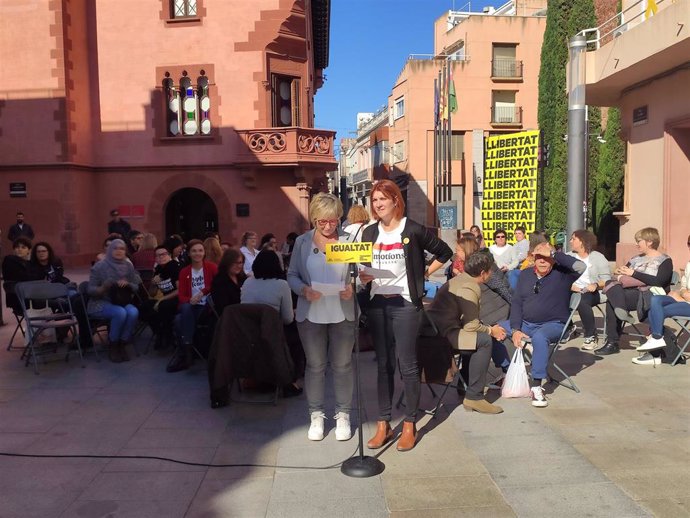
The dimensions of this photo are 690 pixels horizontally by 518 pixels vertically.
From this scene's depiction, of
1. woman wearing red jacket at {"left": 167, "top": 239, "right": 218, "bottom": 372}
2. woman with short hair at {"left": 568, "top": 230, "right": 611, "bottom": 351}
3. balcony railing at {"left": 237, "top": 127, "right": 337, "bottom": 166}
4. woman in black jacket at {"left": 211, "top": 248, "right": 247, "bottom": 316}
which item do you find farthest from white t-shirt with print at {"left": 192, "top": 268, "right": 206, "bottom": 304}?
balcony railing at {"left": 237, "top": 127, "right": 337, "bottom": 166}

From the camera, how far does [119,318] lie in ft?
24.7

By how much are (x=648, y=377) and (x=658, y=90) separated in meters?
8.35

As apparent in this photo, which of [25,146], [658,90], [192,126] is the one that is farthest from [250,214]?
[658,90]

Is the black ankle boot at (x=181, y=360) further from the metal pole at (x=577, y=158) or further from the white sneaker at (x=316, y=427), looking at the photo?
the metal pole at (x=577, y=158)

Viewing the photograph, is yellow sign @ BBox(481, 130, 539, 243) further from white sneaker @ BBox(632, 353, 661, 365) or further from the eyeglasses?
the eyeglasses

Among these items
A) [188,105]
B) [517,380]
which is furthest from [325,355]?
[188,105]

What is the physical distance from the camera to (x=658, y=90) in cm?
1273

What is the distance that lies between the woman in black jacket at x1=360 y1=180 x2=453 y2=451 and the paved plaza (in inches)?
15.5

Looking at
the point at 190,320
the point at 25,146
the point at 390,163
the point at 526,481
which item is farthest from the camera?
the point at 390,163

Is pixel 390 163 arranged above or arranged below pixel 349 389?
above

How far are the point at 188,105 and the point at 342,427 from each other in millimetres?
15631

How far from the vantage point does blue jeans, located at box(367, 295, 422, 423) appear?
4.56 meters

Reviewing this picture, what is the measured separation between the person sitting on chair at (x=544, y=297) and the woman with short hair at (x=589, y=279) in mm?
1893

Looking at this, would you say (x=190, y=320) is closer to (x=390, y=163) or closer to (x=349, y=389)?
(x=349, y=389)
